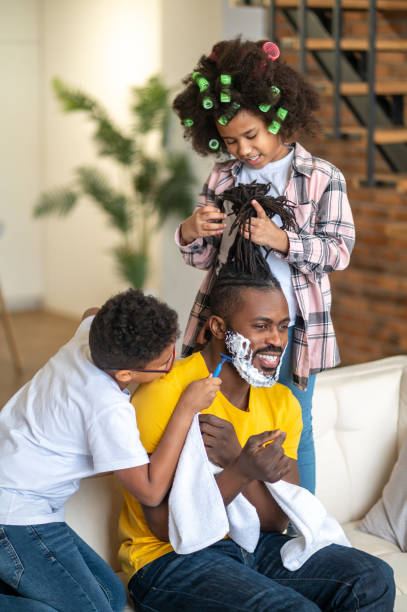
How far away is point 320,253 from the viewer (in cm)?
201

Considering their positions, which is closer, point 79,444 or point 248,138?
point 79,444

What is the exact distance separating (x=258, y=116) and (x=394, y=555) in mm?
1245

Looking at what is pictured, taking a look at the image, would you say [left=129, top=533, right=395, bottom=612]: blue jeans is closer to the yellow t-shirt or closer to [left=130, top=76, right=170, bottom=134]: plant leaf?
the yellow t-shirt

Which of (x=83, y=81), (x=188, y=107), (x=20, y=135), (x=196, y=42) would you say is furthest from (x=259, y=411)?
(x=20, y=135)

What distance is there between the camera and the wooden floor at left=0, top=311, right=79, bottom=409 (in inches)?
219

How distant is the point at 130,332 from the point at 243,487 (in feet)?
1.48

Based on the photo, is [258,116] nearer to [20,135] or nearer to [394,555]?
[394,555]

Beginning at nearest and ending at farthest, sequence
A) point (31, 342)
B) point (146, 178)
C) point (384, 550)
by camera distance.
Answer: point (384, 550) < point (146, 178) < point (31, 342)

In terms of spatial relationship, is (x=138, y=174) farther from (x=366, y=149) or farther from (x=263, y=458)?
(x=263, y=458)

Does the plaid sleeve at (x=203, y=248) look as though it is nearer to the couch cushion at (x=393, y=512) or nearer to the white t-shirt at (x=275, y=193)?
the white t-shirt at (x=275, y=193)

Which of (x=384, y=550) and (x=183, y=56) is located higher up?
(x=183, y=56)

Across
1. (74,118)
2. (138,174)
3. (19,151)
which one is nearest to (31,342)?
(138,174)

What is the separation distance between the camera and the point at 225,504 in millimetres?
1859

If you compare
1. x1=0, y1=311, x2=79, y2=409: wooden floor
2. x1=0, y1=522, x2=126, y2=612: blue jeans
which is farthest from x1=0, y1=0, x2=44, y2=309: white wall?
x1=0, y1=522, x2=126, y2=612: blue jeans
